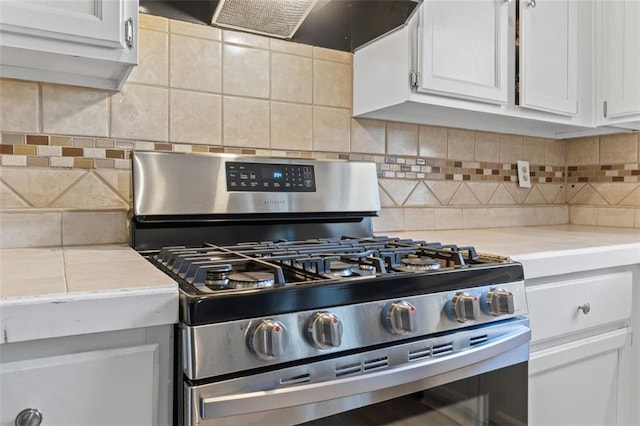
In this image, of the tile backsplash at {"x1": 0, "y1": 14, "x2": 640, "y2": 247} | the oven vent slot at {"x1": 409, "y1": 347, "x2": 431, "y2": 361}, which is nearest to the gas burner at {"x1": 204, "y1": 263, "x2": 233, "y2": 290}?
the oven vent slot at {"x1": 409, "y1": 347, "x2": 431, "y2": 361}

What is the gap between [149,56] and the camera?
1.23m

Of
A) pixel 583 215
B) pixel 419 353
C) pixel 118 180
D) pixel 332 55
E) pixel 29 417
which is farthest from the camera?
pixel 583 215

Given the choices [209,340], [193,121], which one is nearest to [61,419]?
[209,340]

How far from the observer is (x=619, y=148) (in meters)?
1.94

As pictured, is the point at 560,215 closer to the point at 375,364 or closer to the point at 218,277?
the point at 375,364

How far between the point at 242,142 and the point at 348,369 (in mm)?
839

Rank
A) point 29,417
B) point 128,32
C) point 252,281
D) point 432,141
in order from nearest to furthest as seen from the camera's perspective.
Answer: point 29,417, point 252,281, point 128,32, point 432,141

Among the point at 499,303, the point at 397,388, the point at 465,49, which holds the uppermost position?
the point at 465,49

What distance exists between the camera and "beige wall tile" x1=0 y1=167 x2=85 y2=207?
3.53 feet

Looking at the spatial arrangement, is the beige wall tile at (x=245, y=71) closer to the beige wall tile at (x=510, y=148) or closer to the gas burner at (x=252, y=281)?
the gas burner at (x=252, y=281)

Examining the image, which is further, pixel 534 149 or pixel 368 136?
pixel 534 149

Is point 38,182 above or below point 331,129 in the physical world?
below

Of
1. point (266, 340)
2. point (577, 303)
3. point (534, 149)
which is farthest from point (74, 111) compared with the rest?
point (534, 149)

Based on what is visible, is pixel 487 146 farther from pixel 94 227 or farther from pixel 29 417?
pixel 29 417
